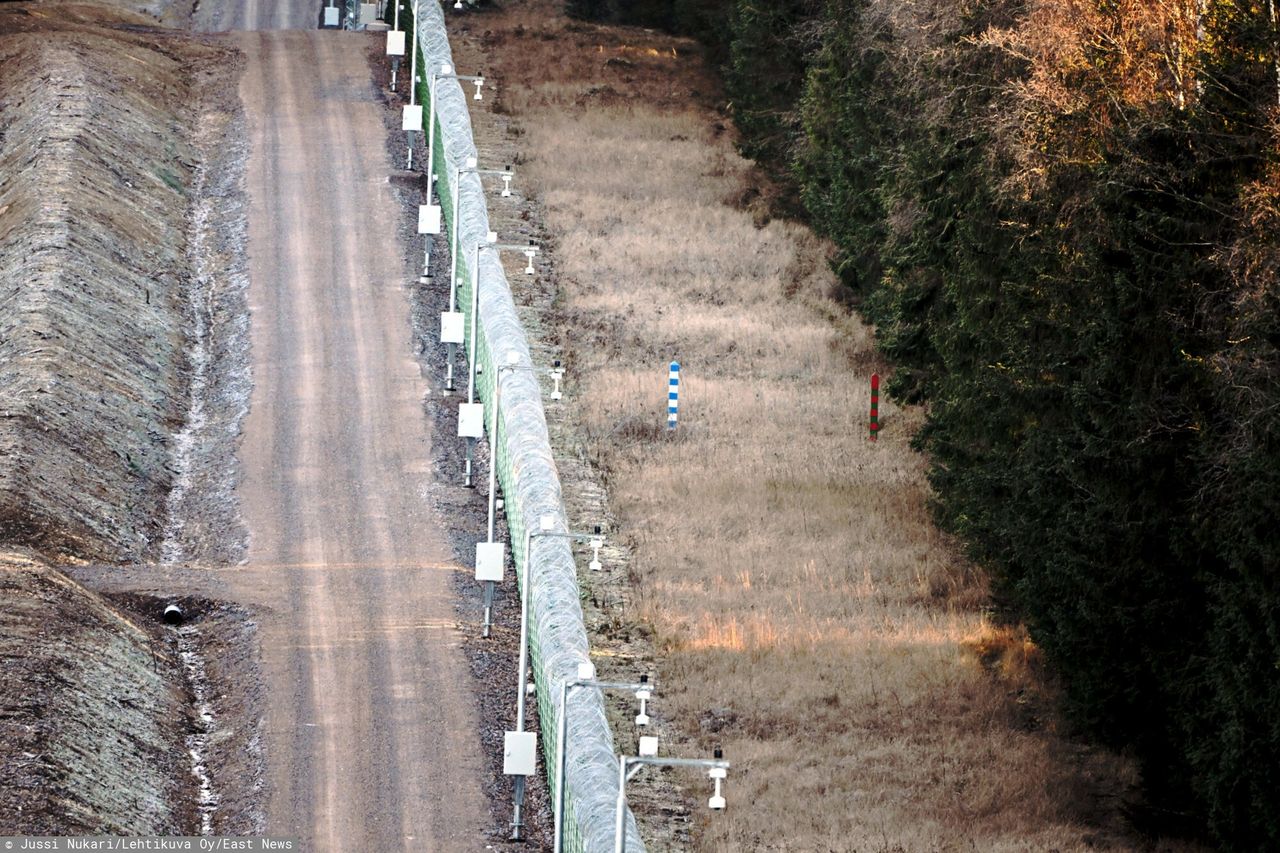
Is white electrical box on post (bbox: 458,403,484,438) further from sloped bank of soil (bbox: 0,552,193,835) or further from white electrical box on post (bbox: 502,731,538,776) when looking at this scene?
white electrical box on post (bbox: 502,731,538,776)

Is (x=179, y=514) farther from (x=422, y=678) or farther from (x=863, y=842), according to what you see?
(x=863, y=842)

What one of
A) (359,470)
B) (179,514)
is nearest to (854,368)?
(359,470)

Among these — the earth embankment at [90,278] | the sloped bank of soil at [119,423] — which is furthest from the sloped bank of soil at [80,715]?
the earth embankment at [90,278]

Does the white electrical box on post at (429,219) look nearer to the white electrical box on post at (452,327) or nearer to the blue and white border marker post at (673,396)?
the white electrical box on post at (452,327)

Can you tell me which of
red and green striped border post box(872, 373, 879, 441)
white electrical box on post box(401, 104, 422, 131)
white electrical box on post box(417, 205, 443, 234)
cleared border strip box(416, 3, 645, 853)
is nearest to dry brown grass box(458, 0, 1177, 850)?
red and green striped border post box(872, 373, 879, 441)

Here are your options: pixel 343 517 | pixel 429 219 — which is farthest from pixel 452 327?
pixel 429 219
